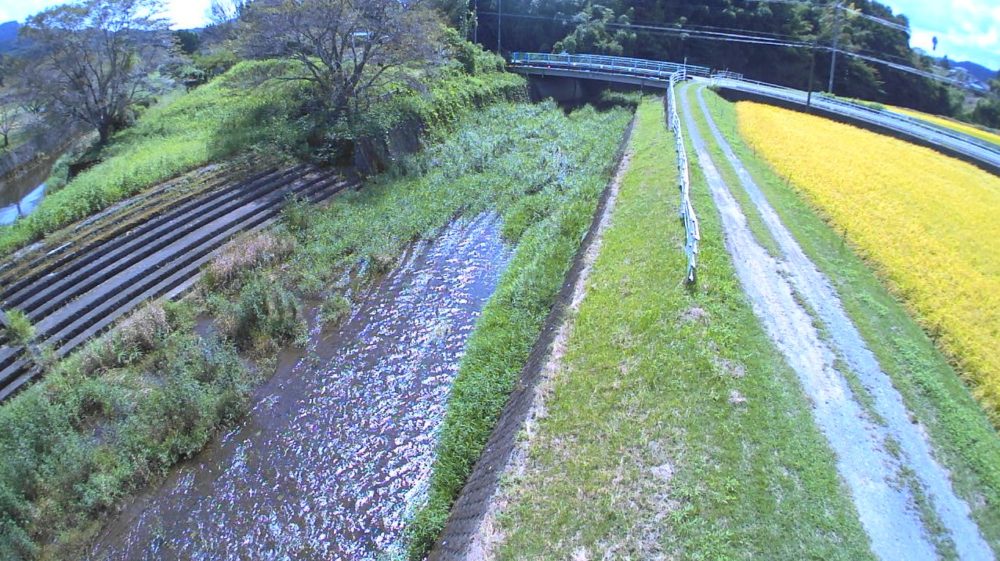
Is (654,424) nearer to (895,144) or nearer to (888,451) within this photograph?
(888,451)

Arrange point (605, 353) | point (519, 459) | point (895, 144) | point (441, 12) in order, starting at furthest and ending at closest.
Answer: point (441, 12) < point (895, 144) < point (605, 353) < point (519, 459)

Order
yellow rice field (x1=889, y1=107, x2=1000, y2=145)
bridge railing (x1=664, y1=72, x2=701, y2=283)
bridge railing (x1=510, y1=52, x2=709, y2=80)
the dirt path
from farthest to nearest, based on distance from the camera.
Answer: bridge railing (x1=510, y1=52, x2=709, y2=80) → yellow rice field (x1=889, y1=107, x2=1000, y2=145) → bridge railing (x1=664, y1=72, x2=701, y2=283) → the dirt path

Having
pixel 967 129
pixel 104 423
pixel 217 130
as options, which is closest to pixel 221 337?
pixel 104 423

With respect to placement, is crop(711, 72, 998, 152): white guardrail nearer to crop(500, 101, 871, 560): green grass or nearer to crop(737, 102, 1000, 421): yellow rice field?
crop(737, 102, 1000, 421): yellow rice field

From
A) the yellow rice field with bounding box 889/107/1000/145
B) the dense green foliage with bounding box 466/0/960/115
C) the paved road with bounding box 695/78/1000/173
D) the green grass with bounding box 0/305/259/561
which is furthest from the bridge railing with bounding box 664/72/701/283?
the dense green foliage with bounding box 466/0/960/115

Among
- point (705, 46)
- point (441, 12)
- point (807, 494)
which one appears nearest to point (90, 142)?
point (441, 12)

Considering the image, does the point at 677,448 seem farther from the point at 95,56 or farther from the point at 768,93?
the point at 768,93
